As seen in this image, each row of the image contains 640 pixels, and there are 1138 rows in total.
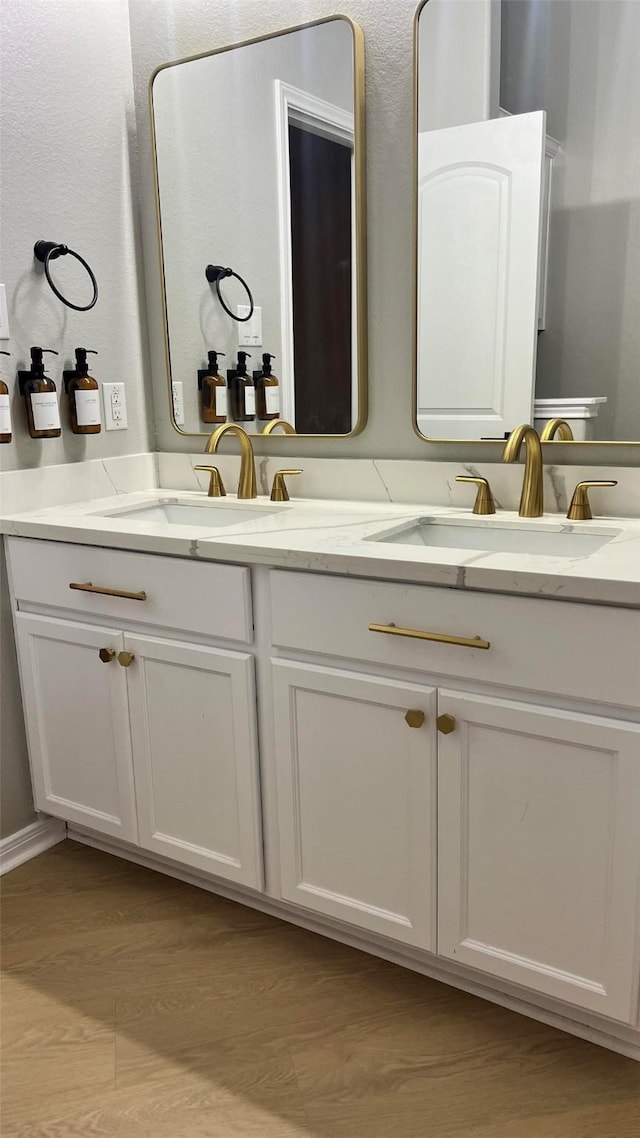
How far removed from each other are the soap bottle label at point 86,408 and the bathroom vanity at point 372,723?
0.80 ft

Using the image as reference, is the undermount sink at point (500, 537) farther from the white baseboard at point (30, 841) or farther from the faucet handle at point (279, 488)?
the white baseboard at point (30, 841)

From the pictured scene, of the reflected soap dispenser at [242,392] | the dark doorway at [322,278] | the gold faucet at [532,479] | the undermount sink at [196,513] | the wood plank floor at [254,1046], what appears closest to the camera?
the wood plank floor at [254,1046]

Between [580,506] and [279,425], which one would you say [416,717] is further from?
[279,425]

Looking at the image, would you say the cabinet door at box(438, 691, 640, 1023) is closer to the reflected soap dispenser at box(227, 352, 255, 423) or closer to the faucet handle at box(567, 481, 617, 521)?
the faucet handle at box(567, 481, 617, 521)

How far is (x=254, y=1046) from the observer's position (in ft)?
4.92

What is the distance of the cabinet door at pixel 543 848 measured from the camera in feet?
4.19

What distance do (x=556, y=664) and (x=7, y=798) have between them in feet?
4.65

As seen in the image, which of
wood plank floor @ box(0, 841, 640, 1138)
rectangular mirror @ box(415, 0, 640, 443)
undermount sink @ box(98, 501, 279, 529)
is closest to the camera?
wood plank floor @ box(0, 841, 640, 1138)

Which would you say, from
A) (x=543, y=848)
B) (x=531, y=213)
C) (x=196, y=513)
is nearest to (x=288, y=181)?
(x=531, y=213)

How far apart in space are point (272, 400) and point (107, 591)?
66 centimetres

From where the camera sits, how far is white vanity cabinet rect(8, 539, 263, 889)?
1659 millimetres

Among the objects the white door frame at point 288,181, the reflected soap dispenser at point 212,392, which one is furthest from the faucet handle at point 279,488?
the reflected soap dispenser at point 212,392

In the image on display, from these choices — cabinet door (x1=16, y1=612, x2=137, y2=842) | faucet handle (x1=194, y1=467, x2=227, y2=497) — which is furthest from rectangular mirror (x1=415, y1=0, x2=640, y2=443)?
cabinet door (x1=16, y1=612, x2=137, y2=842)

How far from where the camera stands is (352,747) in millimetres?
1517
